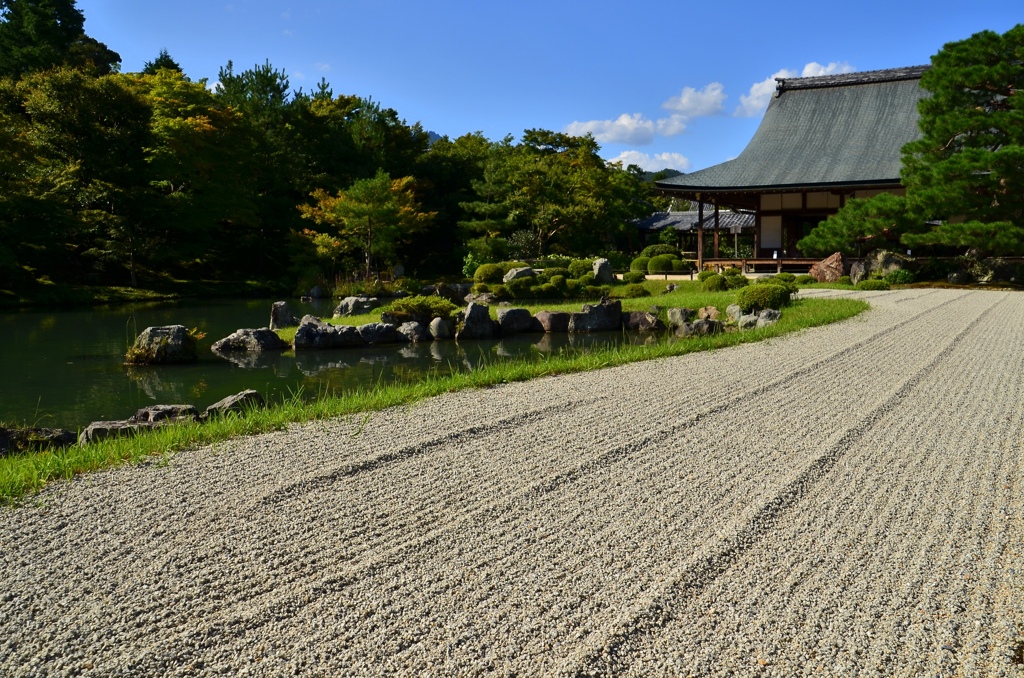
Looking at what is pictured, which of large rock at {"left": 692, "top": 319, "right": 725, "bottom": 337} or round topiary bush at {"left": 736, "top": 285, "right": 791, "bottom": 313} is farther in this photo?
round topiary bush at {"left": 736, "top": 285, "right": 791, "bottom": 313}

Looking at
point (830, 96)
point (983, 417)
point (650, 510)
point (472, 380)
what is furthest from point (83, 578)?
point (830, 96)

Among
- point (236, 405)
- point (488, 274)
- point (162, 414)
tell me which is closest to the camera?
point (162, 414)

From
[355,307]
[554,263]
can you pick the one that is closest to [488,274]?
[554,263]

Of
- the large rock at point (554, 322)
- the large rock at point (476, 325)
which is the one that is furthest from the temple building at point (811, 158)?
the large rock at point (476, 325)

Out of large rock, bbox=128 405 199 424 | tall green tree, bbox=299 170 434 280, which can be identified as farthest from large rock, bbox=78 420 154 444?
tall green tree, bbox=299 170 434 280

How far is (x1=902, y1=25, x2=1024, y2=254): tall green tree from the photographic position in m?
15.1

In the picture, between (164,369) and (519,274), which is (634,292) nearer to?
(519,274)

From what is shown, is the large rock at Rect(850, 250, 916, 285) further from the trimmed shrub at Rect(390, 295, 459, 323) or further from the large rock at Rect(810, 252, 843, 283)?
the trimmed shrub at Rect(390, 295, 459, 323)

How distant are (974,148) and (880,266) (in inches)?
131

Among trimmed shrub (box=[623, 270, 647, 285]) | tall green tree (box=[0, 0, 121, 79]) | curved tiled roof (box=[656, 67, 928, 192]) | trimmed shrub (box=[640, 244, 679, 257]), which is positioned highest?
tall green tree (box=[0, 0, 121, 79])

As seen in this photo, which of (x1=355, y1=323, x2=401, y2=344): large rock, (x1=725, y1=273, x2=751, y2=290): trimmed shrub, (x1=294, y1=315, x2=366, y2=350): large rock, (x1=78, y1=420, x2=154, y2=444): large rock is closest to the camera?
(x1=78, y1=420, x2=154, y2=444): large rock

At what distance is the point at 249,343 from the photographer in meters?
10.9

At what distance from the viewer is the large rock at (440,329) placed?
40.2 ft

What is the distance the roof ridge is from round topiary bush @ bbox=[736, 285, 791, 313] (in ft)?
44.9
